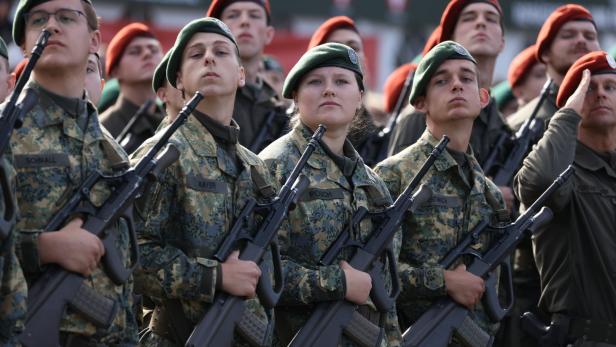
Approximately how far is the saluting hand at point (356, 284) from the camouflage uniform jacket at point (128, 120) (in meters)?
3.03

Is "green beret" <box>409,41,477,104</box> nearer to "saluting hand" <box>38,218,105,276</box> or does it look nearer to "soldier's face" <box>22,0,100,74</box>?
"soldier's face" <box>22,0,100,74</box>

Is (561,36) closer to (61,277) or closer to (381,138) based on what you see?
(381,138)

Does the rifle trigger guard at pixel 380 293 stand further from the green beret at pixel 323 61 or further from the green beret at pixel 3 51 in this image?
the green beret at pixel 3 51

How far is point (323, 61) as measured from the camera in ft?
24.7

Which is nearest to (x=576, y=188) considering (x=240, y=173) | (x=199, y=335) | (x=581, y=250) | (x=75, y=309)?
(x=581, y=250)

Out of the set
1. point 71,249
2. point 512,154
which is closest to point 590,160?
point 512,154

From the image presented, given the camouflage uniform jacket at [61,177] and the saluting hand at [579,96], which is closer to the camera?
the camouflage uniform jacket at [61,177]

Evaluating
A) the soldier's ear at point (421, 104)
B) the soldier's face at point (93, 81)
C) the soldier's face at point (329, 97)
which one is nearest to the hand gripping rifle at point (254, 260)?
the soldier's face at point (329, 97)

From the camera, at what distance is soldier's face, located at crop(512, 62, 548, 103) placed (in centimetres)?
1153

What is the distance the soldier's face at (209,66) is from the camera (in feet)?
22.7

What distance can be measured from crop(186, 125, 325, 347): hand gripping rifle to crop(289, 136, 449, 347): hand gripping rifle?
13.4 inches

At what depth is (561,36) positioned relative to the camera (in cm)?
1021

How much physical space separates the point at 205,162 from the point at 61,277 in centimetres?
108

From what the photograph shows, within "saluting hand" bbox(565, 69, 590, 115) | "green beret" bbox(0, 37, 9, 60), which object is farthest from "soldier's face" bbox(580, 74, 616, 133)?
"green beret" bbox(0, 37, 9, 60)
